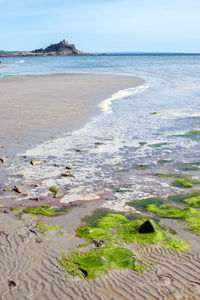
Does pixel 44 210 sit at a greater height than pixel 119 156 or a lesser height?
lesser

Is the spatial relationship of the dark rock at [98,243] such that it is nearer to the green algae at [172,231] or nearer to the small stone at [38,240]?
the small stone at [38,240]

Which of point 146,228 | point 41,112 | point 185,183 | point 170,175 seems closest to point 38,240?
point 146,228

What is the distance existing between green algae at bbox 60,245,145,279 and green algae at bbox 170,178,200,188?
274 centimetres

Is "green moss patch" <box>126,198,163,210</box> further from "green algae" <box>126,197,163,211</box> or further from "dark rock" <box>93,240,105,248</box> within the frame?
"dark rock" <box>93,240,105,248</box>

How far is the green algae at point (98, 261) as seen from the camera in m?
3.88

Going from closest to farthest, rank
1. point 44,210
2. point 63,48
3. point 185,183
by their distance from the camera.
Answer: point 44,210, point 185,183, point 63,48

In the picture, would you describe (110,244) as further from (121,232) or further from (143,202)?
(143,202)

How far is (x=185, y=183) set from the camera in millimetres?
6656

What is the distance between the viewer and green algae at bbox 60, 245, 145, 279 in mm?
3881

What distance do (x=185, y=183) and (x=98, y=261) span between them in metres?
3.27

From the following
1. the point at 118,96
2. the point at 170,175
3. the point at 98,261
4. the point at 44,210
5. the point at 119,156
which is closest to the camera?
the point at 98,261

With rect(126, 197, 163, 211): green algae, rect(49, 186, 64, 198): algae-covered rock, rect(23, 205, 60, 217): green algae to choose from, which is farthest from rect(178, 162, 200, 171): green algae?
rect(23, 205, 60, 217): green algae

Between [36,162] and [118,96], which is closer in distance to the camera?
[36,162]

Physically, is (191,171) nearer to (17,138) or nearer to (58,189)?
(58,189)
